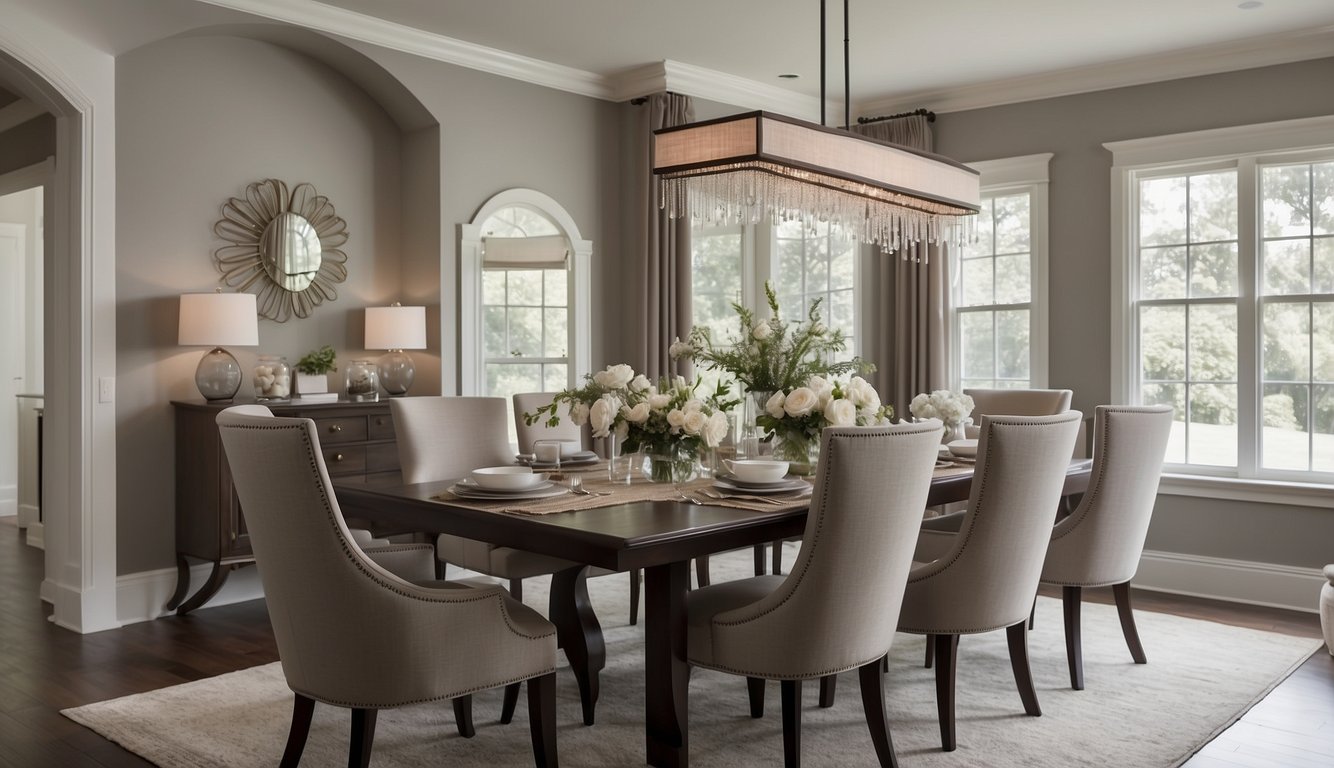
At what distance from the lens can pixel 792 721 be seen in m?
2.71

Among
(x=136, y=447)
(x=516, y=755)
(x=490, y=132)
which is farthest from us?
(x=490, y=132)

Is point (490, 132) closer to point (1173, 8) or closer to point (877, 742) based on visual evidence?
point (1173, 8)

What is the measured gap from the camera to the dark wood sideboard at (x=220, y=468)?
4.51 meters

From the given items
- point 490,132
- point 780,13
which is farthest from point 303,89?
point 780,13

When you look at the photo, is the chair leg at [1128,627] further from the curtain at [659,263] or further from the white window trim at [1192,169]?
the curtain at [659,263]

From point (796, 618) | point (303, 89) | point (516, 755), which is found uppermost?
point (303, 89)

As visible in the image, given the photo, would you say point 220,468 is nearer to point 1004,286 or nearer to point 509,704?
point 509,704

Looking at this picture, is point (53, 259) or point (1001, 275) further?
point (1001, 275)

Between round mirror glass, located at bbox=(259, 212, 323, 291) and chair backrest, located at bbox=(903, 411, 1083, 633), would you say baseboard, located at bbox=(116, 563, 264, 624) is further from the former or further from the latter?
chair backrest, located at bbox=(903, 411, 1083, 633)

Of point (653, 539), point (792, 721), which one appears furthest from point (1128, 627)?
point (653, 539)

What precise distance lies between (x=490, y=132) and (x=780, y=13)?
1671 millimetres

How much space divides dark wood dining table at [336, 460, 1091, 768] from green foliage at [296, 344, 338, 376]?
212 cm

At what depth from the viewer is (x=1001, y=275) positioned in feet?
20.3

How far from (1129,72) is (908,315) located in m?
1.75
